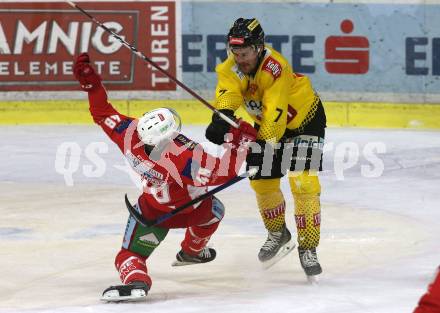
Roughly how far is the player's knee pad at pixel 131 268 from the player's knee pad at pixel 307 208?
94 centimetres

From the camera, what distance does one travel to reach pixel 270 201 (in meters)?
6.82

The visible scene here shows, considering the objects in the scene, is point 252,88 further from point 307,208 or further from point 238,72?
point 307,208

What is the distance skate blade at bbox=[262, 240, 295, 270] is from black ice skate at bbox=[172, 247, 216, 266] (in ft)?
1.06

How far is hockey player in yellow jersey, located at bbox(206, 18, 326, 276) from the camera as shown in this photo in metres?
6.20

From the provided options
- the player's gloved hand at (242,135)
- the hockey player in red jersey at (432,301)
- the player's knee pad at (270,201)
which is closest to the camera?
the hockey player in red jersey at (432,301)

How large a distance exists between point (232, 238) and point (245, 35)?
183 cm

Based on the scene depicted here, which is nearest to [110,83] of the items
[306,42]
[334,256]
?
[306,42]

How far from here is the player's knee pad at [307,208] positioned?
254 inches

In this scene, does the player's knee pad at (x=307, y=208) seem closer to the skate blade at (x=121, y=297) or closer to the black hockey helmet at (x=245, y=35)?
the black hockey helmet at (x=245, y=35)

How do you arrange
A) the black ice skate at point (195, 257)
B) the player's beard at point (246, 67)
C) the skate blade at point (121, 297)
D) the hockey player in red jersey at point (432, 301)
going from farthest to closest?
1. the black ice skate at point (195, 257)
2. the player's beard at point (246, 67)
3. the skate blade at point (121, 297)
4. the hockey player in red jersey at point (432, 301)

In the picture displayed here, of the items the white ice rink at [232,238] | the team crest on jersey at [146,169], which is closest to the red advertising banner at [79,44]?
the white ice rink at [232,238]

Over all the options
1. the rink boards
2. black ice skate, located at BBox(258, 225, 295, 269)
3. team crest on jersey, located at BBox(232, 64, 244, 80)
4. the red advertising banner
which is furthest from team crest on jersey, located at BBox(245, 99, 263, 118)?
the red advertising banner

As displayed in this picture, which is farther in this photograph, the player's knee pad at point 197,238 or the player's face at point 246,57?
the player's knee pad at point 197,238

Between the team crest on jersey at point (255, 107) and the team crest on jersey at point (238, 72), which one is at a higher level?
the team crest on jersey at point (238, 72)
